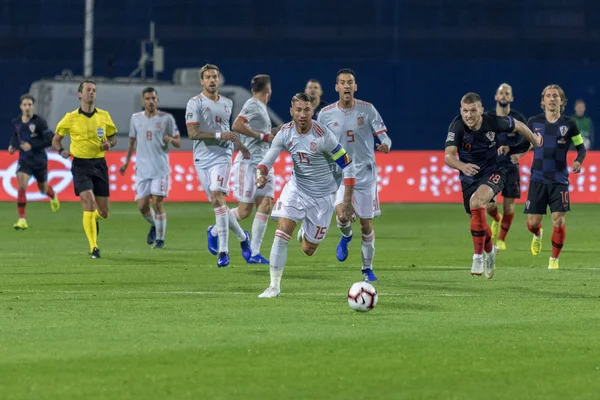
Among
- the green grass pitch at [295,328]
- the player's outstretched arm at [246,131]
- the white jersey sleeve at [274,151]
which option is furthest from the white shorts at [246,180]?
the white jersey sleeve at [274,151]

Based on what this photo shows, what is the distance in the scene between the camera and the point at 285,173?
97.6ft

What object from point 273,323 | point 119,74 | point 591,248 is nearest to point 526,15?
point 119,74

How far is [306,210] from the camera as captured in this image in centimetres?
1310

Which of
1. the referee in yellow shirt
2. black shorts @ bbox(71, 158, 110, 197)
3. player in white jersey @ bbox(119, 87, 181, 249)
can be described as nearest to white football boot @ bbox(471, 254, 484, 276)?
Result: the referee in yellow shirt

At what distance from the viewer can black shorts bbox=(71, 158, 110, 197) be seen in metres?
17.6

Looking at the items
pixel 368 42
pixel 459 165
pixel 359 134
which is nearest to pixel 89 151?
pixel 359 134

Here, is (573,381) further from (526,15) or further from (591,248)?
(526,15)

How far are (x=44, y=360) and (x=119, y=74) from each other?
35.2 meters

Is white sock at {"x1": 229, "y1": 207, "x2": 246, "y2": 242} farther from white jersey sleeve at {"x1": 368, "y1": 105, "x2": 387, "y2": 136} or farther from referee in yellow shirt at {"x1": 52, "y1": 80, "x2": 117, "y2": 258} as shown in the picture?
white jersey sleeve at {"x1": 368, "y1": 105, "x2": 387, "y2": 136}

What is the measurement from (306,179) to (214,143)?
12.1 feet

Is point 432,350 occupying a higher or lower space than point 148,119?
lower

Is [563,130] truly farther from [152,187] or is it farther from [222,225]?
[152,187]

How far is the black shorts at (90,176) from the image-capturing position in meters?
17.6

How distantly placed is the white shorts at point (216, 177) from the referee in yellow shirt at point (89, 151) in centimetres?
144
